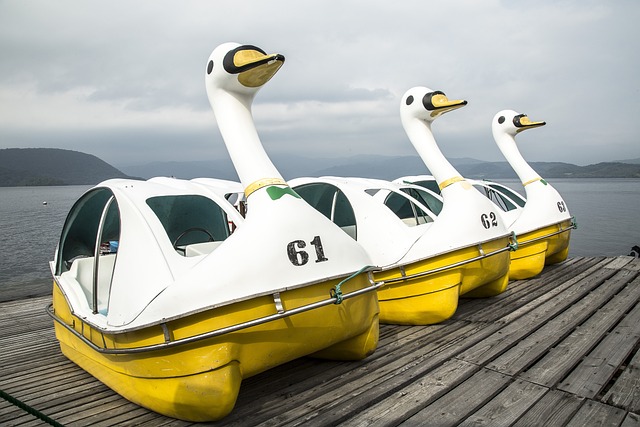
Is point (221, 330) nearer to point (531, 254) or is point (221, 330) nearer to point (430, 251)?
point (430, 251)

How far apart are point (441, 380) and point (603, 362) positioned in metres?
1.53

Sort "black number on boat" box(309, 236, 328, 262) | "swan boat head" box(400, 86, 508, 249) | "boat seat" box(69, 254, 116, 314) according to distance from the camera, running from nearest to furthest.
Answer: "black number on boat" box(309, 236, 328, 262) → "boat seat" box(69, 254, 116, 314) → "swan boat head" box(400, 86, 508, 249)

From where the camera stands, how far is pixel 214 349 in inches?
121

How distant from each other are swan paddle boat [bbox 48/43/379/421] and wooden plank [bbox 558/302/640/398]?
1.67 metres

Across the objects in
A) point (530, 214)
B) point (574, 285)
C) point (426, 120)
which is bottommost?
point (574, 285)

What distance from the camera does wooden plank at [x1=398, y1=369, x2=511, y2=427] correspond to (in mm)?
3213

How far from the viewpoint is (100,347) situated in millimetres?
3539

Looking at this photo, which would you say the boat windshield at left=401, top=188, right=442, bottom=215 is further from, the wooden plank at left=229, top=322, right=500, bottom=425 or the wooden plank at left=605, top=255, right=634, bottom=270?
the wooden plank at left=605, top=255, right=634, bottom=270

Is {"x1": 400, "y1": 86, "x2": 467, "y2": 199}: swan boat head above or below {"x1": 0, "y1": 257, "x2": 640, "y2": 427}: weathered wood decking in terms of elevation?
above

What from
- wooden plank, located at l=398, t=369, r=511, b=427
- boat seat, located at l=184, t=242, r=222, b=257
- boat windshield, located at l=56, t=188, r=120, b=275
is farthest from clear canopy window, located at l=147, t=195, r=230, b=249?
wooden plank, located at l=398, t=369, r=511, b=427

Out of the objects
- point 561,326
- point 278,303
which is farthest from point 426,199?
point 278,303

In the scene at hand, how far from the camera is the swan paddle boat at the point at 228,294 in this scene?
3061 mm

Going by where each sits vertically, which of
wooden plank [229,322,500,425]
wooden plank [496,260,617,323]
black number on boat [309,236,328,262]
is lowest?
wooden plank [496,260,617,323]

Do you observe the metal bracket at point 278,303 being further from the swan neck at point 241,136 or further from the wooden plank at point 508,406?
the wooden plank at point 508,406
